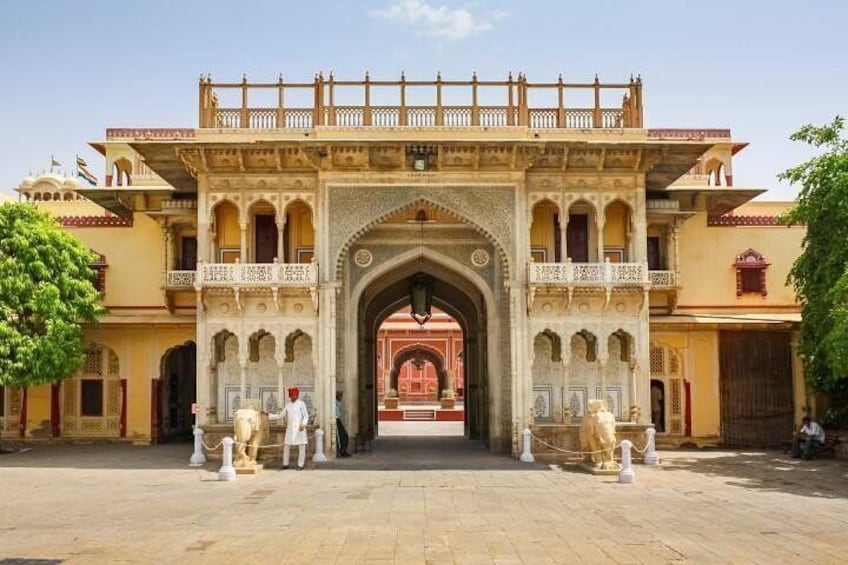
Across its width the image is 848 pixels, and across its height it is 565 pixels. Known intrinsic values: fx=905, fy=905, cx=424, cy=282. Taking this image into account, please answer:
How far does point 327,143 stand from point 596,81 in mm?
6315

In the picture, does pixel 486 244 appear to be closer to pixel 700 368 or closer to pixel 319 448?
pixel 319 448

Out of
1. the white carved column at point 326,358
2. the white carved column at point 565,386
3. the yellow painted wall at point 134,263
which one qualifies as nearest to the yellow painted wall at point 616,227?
the white carved column at point 565,386

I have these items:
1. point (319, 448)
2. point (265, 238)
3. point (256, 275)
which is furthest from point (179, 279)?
point (319, 448)

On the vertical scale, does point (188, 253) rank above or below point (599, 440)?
above

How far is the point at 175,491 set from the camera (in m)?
14.4

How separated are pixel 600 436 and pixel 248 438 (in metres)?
6.73

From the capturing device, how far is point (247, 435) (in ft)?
56.9

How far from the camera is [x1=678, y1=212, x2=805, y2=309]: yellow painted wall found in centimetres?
2366

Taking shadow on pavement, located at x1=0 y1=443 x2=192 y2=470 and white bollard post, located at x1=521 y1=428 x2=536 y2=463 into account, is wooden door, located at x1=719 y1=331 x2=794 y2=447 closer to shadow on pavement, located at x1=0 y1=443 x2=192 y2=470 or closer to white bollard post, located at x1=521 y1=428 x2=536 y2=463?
white bollard post, located at x1=521 y1=428 x2=536 y2=463

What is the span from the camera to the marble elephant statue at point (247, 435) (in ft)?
55.9

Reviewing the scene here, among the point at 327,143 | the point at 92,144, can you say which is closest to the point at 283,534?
the point at 327,143

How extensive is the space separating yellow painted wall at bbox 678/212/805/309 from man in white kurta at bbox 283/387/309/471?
10.7 meters

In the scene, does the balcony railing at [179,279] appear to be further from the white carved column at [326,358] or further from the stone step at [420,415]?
the stone step at [420,415]

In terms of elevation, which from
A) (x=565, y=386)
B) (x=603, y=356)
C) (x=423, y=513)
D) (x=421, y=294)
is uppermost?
(x=421, y=294)
